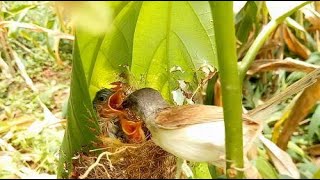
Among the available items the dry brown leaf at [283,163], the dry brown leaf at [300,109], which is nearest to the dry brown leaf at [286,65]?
the dry brown leaf at [300,109]

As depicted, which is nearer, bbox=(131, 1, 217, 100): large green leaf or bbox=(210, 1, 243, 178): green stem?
bbox=(210, 1, 243, 178): green stem

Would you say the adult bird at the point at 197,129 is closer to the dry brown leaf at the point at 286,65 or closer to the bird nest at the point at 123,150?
the bird nest at the point at 123,150

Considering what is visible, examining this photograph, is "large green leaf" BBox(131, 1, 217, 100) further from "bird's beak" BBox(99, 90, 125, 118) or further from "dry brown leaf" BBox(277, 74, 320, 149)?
"dry brown leaf" BBox(277, 74, 320, 149)

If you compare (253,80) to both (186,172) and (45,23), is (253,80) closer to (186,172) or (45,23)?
(45,23)

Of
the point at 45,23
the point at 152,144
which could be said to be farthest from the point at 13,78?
the point at 152,144

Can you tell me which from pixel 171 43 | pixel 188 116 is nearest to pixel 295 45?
pixel 171 43

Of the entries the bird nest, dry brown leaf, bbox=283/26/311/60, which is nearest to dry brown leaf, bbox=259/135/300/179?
the bird nest
